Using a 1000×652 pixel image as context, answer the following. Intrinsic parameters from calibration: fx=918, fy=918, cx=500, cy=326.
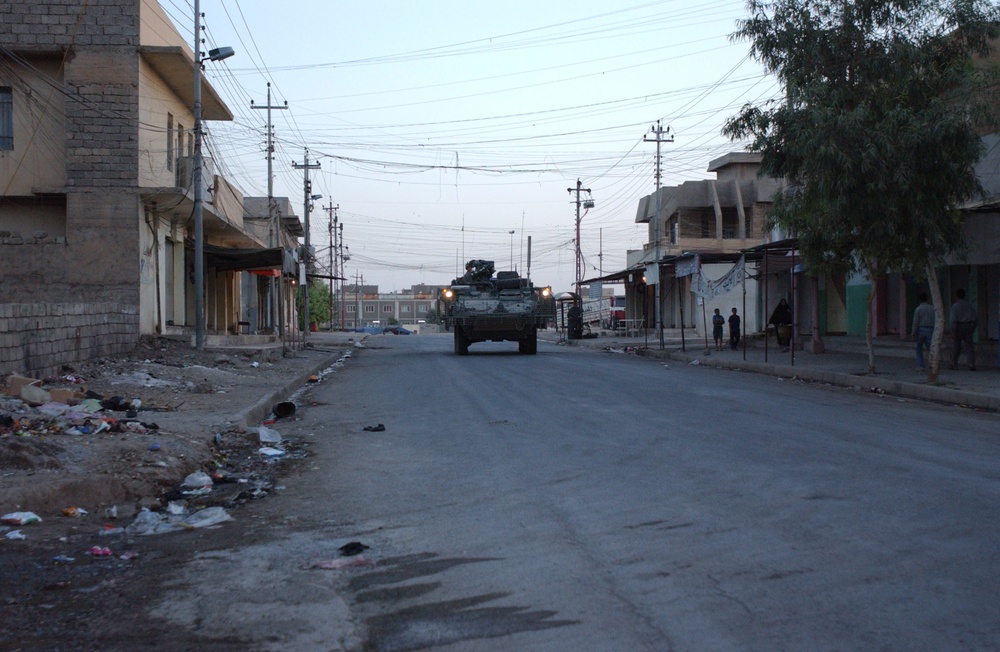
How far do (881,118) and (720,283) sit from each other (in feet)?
33.1

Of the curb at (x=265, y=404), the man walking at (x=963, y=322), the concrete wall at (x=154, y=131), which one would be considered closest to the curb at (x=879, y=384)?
the man walking at (x=963, y=322)

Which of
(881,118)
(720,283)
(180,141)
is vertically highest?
(180,141)

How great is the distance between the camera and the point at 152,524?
20.9 feet

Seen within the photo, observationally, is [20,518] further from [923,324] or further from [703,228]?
[703,228]

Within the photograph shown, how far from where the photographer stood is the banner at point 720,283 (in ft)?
82.8

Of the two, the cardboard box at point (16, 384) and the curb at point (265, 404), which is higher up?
the cardboard box at point (16, 384)

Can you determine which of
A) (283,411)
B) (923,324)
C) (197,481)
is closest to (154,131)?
(283,411)

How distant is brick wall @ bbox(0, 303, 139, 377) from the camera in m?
12.8

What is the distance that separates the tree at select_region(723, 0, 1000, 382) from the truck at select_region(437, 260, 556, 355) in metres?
11.7

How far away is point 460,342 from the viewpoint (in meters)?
29.7

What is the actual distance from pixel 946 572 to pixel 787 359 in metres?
20.1

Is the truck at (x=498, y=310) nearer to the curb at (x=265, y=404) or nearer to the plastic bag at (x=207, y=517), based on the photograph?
the curb at (x=265, y=404)

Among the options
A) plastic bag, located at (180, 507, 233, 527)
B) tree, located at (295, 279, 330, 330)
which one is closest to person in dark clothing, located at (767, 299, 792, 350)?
plastic bag, located at (180, 507, 233, 527)

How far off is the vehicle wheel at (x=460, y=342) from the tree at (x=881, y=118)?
13267 mm
